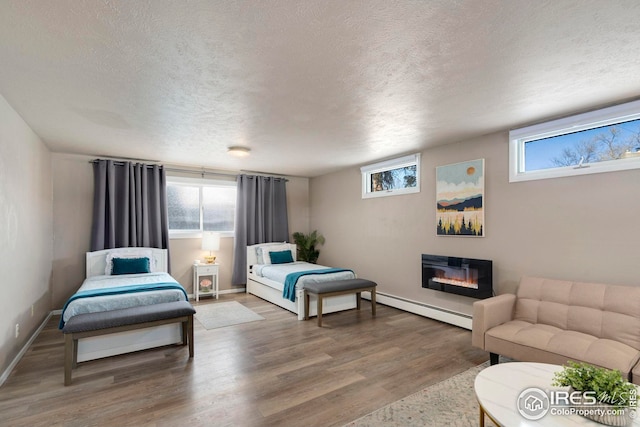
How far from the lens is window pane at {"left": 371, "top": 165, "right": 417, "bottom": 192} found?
5040 mm

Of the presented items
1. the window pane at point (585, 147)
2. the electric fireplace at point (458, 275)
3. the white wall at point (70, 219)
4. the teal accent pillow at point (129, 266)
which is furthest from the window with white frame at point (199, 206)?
the window pane at point (585, 147)

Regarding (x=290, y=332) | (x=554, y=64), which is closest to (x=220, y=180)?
(x=290, y=332)

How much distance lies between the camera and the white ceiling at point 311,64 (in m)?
1.65

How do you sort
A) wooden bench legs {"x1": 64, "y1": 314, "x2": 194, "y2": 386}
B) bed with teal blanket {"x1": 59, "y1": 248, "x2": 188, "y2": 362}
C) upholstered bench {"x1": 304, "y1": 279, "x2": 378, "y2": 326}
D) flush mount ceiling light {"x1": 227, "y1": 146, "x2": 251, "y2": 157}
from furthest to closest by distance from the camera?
flush mount ceiling light {"x1": 227, "y1": 146, "x2": 251, "y2": 157} → upholstered bench {"x1": 304, "y1": 279, "x2": 378, "y2": 326} → bed with teal blanket {"x1": 59, "y1": 248, "x2": 188, "y2": 362} → wooden bench legs {"x1": 64, "y1": 314, "x2": 194, "y2": 386}

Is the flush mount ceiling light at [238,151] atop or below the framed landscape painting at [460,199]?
atop

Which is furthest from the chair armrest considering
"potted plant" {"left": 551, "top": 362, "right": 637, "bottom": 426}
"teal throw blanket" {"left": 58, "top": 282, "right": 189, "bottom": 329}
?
"teal throw blanket" {"left": 58, "top": 282, "right": 189, "bottom": 329}

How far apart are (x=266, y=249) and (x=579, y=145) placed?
5.06 metres

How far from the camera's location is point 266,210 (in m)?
6.70

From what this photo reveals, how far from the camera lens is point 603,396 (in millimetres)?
1519

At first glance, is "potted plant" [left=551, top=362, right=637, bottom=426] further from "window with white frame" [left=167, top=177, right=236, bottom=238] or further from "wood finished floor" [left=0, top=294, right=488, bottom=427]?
"window with white frame" [left=167, top=177, right=236, bottom=238]

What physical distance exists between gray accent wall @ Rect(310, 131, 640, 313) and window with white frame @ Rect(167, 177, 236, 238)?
8.35 ft

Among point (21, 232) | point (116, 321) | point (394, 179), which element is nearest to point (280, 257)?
point (394, 179)

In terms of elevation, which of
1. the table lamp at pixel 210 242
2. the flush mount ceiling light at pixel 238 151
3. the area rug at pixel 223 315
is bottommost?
the area rug at pixel 223 315

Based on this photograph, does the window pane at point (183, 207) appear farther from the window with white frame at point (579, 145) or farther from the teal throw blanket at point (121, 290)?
the window with white frame at point (579, 145)
